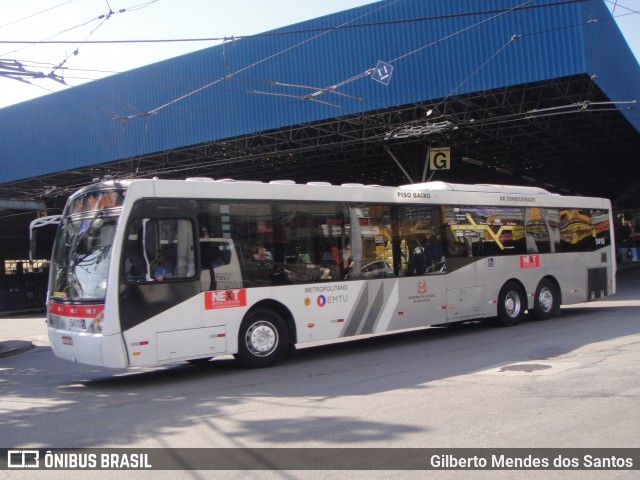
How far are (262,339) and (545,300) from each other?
28.0ft

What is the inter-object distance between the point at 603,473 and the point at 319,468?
7.36 feet

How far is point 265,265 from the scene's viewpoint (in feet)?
33.2

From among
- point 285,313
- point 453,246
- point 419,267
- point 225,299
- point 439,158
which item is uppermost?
point 439,158

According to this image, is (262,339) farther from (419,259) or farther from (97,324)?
(419,259)

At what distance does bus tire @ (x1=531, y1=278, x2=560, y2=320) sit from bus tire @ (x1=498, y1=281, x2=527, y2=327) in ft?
1.81

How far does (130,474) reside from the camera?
16.4 feet

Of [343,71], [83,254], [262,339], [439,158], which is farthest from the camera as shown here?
[439,158]

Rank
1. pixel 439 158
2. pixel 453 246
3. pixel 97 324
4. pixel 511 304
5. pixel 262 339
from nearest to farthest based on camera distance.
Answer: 1. pixel 97 324
2. pixel 262 339
3. pixel 453 246
4. pixel 511 304
5. pixel 439 158

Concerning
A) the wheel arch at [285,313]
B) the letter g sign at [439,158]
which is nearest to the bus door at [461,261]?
the wheel arch at [285,313]

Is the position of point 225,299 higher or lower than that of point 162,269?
lower

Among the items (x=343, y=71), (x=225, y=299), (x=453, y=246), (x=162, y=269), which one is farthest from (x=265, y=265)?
(x=343, y=71)

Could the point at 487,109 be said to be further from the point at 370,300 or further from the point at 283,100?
the point at 370,300

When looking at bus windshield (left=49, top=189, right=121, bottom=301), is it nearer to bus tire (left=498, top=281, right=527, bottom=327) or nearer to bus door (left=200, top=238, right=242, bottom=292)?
bus door (left=200, top=238, right=242, bottom=292)

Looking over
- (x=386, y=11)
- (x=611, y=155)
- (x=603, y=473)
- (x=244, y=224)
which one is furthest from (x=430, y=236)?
(x=611, y=155)
